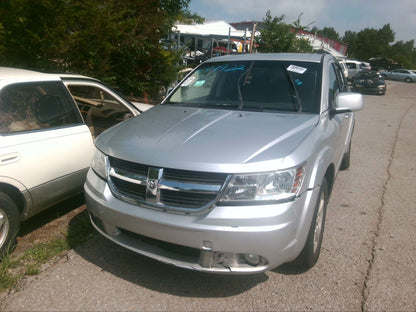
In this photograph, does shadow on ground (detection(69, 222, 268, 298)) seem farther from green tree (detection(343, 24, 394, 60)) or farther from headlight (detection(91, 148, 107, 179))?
green tree (detection(343, 24, 394, 60))

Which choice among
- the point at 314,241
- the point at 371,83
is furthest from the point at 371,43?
the point at 314,241

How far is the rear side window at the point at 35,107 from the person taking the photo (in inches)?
127

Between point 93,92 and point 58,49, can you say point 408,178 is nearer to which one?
point 93,92

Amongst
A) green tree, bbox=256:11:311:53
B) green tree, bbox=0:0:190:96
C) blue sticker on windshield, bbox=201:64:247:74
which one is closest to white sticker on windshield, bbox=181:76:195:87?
blue sticker on windshield, bbox=201:64:247:74

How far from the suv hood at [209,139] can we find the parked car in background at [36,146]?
1.95 ft

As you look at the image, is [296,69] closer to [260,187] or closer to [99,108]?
[260,187]

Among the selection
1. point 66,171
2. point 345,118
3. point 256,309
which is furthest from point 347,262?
point 66,171

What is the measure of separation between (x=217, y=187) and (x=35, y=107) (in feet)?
6.92

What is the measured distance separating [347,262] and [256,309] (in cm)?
108

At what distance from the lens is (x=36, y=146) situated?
331 cm

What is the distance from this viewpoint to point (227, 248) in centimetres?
245

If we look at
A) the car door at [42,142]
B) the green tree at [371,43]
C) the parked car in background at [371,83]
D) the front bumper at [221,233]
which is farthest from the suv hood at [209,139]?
the green tree at [371,43]

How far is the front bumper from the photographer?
2.41 meters

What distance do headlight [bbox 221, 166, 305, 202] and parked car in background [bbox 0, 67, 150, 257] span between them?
5.94 feet
